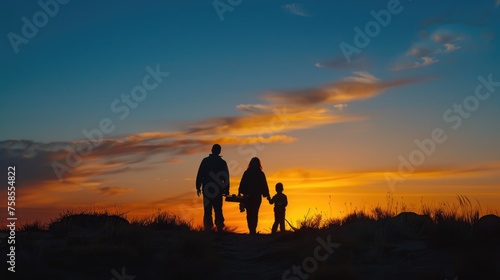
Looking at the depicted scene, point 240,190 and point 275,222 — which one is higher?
point 240,190

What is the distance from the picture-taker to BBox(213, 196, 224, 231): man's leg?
60.9 feet

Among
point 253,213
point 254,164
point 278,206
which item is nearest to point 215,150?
point 254,164

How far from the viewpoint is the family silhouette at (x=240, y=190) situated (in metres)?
18.5

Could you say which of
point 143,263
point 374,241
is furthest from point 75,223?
point 374,241

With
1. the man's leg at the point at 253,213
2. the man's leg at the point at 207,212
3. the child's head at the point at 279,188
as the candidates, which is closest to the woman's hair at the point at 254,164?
the child's head at the point at 279,188

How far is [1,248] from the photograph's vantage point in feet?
37.0

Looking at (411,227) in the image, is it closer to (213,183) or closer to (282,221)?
(282,221)

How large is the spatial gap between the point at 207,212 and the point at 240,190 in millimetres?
1475

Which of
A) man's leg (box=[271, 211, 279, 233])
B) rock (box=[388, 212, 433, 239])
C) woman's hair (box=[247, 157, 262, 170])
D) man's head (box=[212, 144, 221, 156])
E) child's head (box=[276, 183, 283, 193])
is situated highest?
man's head (box=[212, 144, 221, 156])

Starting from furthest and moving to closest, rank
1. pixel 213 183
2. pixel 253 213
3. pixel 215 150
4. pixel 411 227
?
pixel 253 213 < pixel 215 150 < pixel 213 183 < pixel 411 227

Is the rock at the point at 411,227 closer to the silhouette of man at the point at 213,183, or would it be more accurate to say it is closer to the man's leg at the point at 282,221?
the man's leg at the point at 282,221

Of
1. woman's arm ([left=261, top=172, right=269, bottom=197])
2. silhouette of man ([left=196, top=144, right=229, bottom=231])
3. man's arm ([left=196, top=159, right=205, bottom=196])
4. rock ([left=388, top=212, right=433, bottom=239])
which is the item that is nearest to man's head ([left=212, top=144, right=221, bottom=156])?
silhouette of man ([left=196, top=144, right=229, bottom=231])

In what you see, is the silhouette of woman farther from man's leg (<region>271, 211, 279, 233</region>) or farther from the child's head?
man's leg (<region>271, 211, 279, 233</region>)

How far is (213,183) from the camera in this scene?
1848 centimetres
